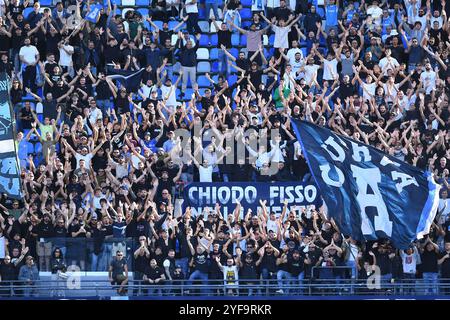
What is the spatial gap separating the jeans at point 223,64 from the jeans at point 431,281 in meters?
5.91

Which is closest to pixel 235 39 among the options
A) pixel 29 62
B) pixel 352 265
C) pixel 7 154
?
pixel 29 62

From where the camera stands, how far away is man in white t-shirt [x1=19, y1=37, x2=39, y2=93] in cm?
3194

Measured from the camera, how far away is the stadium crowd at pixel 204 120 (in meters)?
28.8

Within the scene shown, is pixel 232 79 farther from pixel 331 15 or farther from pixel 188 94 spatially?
pixel 331 15

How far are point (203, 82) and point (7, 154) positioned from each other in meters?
4.25

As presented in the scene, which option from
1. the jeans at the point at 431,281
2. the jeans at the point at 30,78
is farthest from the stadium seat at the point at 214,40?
the jeans at the point at 431,281

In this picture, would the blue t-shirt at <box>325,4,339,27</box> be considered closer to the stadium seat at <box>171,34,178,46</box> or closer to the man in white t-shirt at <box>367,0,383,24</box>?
the man in white t-shirt at <box>367,0,383,24</box>

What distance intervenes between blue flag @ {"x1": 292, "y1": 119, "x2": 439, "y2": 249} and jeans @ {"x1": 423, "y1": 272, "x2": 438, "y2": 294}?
66cm

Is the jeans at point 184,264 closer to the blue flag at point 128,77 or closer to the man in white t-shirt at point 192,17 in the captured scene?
the blue flag at point 128,77

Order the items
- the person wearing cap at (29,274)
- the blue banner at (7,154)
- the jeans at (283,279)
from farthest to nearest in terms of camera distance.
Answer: the blue banner at (7,154) → the person wearing cap at (29,274) → the jeans at (283,279)

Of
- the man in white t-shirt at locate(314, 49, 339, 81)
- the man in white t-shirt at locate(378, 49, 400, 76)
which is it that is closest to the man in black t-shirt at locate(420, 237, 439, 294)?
the man in white t-shirt at locate(378, 49, 400, 76)
